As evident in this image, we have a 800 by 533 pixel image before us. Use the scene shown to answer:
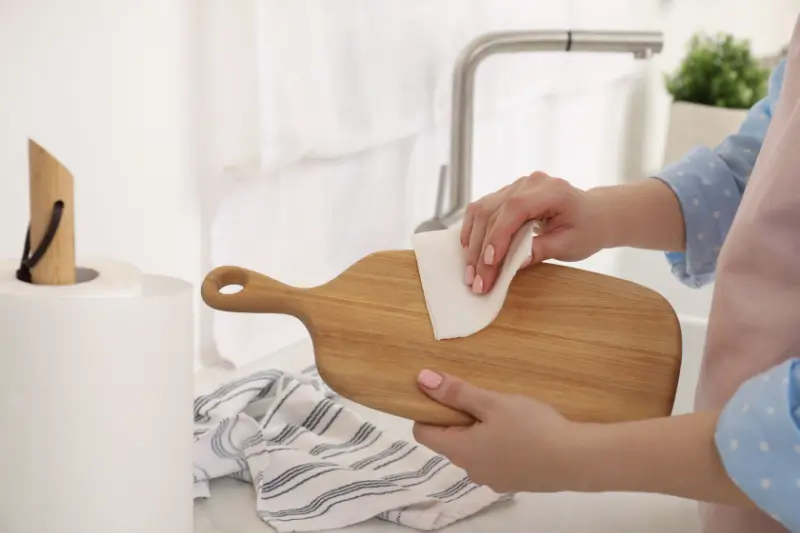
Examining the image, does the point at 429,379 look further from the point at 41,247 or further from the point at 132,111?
the point at 132,111

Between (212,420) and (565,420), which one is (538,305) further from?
(212,420)

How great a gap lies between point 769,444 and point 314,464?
34 centimetres

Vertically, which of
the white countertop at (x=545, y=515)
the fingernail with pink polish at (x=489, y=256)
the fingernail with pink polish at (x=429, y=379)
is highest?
the fingernail with pink polish at (x=489, y=256)

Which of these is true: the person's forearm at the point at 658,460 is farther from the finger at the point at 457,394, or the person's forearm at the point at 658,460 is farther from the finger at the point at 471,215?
the finger at the point at 471,215

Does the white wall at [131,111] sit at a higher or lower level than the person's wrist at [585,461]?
higher

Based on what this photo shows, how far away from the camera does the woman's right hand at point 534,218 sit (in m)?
0.65

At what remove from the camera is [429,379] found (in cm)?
56

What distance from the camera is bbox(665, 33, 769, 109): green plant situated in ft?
5.67

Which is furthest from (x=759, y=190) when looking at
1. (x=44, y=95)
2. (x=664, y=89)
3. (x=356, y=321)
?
(x=664, y=89)

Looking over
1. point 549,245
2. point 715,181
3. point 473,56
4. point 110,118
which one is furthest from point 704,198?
point 110,118

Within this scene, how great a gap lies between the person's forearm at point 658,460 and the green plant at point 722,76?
1367mm

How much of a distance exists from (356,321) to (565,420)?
0.49ft

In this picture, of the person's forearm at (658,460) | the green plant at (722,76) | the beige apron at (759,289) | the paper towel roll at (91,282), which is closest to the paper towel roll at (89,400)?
the paper towel roll at (91,282)

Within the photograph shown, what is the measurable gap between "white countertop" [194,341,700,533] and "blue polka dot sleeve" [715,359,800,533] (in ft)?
0.77
